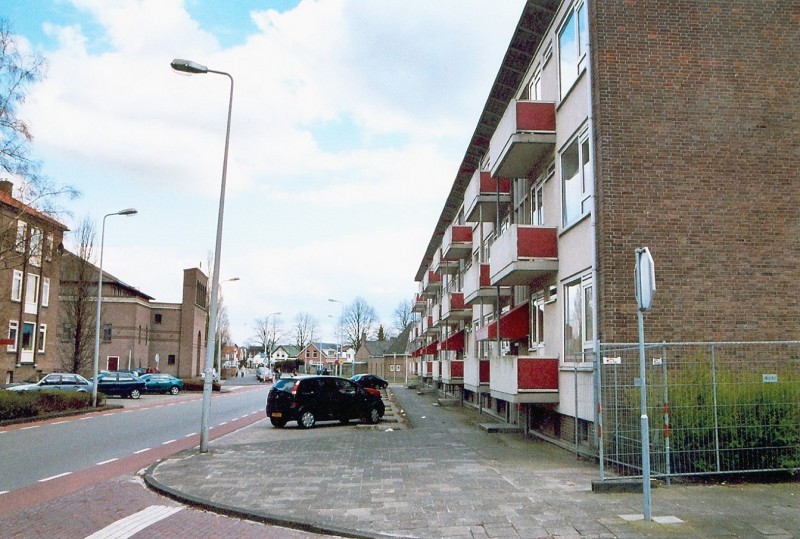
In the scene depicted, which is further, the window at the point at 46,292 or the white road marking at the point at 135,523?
the window at the point at 46,292

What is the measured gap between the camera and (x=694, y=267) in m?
12.3

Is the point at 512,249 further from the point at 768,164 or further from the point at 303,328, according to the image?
the point at 303,328

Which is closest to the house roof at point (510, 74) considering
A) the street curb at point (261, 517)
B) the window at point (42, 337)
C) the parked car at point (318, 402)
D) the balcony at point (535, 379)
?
the balcony at point (535, 379)

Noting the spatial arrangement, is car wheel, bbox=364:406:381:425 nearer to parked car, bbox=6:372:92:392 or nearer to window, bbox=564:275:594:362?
window, bbox=564:275:594:362

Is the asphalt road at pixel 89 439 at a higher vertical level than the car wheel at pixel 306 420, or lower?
lower

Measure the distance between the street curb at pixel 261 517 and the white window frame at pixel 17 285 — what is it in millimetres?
38033

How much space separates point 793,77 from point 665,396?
7315 millimetres

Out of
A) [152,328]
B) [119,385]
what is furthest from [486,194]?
[152,328]

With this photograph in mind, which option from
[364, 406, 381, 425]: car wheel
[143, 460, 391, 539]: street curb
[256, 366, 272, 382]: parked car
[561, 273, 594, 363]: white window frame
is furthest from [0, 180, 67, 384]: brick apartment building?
[256, 366, 272, 382]: parked car

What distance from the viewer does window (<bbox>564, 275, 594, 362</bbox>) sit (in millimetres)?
13109

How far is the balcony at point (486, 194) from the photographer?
69.2 ft

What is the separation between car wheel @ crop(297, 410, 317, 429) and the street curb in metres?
10.4

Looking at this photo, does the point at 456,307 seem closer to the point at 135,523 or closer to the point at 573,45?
the point at 573,45

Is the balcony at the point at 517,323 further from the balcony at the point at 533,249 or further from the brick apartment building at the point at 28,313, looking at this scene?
the brick apartment building at the point at 28,313
